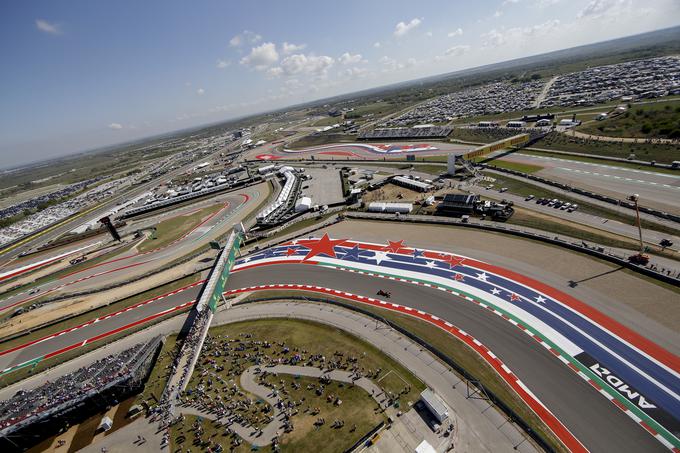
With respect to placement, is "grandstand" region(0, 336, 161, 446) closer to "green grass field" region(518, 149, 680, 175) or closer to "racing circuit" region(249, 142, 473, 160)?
"green grass field" region(518, 149, 680, 175)

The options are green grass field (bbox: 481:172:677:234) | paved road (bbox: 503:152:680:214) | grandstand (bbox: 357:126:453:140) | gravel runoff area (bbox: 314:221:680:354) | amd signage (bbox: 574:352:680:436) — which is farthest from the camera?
grandstand (bbox: 357:126:453:140)

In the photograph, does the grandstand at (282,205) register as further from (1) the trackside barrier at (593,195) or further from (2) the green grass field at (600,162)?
(2) the green grass field at (600,162)

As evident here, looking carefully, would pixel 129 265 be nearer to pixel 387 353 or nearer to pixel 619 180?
pixel 387 353

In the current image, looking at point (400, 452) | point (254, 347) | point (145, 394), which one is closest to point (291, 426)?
point (400, 452)

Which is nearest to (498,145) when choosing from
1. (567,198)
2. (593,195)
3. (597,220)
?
(567,198)

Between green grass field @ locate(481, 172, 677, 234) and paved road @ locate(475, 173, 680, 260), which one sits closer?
paved road @ locate(475, 173, 680, 260)

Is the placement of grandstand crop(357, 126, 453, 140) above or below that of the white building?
above

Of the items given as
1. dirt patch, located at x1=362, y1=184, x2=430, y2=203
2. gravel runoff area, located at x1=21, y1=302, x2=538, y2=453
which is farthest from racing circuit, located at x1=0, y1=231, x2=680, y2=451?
dirt patch, located at x1=362, y1=184, x2=430, y2=203
